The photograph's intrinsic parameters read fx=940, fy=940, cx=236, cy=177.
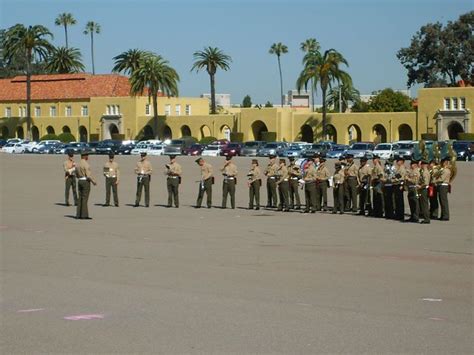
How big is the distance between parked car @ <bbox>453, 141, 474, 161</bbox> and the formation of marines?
1305 inches

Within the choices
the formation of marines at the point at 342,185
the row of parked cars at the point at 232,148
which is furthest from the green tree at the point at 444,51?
the formation of marines at the point at 342,185

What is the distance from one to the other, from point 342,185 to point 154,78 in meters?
69.6

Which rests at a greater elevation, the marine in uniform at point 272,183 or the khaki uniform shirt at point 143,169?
the khaki uniform shirt at point 143,169

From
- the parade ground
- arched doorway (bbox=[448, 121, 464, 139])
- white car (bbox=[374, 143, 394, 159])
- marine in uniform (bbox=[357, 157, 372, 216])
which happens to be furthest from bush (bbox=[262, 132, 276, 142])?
the parade ground

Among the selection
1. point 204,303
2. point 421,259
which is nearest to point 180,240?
point 421,259

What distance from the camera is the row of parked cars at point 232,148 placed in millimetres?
64125

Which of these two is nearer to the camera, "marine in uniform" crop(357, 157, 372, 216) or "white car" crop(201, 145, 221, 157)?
"marine in uniform" crop(357, 157, 372, 216)

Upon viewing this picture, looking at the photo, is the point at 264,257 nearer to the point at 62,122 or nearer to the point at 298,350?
the point at 298,350

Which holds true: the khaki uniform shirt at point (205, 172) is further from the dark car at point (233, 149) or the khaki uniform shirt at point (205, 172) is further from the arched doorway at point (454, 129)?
the arched doorway at point (454, 129)

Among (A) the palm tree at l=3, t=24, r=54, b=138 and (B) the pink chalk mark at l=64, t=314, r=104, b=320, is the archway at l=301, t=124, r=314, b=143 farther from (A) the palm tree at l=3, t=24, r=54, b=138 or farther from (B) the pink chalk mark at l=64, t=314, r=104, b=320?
(B) the pink chalk mark at l=64, t=314, r=104, b=320

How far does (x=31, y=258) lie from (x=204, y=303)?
5361 mm

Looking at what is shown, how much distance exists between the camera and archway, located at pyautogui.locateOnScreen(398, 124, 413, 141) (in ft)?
277

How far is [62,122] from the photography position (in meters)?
107

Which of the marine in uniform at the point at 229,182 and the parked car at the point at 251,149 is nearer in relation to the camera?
the marine in uniform at the point at 229,182
